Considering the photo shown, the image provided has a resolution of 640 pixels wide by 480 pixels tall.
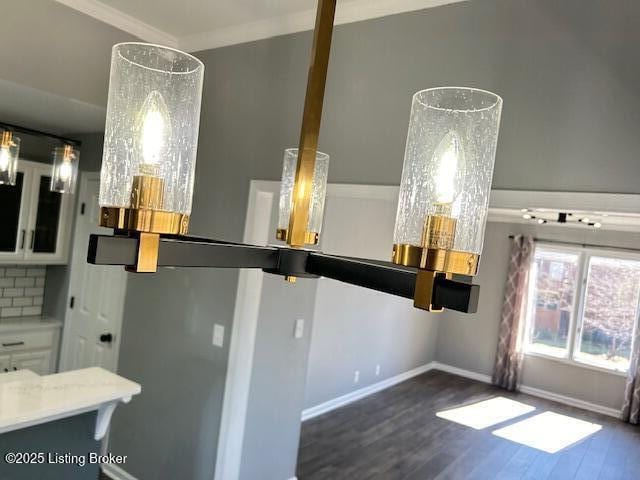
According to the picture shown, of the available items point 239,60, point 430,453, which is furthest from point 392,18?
point 430,453

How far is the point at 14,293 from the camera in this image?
383cm

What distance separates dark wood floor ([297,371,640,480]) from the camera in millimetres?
4066

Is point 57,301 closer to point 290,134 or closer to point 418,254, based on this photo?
point 290,134

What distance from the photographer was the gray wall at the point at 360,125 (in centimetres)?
151

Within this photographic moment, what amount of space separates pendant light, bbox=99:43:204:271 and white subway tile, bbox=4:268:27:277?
3749mm

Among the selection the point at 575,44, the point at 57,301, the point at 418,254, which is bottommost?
the point at 57,301

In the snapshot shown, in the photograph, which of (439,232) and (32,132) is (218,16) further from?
(439,232)

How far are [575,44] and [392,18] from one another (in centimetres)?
76

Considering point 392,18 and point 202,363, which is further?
point 202,363

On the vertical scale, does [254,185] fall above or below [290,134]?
below

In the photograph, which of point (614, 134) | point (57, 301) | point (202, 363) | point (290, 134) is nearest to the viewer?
point (614, 134)

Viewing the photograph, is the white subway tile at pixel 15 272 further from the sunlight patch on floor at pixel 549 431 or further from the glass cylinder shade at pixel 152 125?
the sunlight patch on floor at pixel 549 431

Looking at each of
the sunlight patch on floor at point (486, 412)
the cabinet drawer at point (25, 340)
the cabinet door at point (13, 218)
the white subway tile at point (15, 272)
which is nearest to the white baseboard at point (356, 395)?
the sunlight patch on floor at point (486, 412)

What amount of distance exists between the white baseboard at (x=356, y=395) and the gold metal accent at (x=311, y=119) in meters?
4.34
